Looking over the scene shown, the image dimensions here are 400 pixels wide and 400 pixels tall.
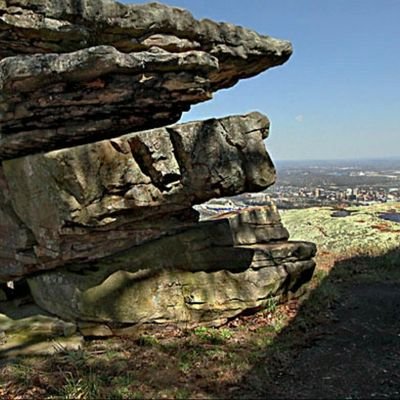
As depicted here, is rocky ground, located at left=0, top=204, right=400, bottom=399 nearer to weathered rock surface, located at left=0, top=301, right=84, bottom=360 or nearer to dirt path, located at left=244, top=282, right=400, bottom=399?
dirt path, located at left=244, top=282, right=400, bottom=399

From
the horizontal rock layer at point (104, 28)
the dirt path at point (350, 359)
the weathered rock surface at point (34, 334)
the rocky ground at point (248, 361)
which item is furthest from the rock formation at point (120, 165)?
the dirt path at point (350, 359)

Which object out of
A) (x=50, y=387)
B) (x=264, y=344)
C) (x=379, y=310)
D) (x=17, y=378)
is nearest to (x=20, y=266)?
(x=17, y=378)

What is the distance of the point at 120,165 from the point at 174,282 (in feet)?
6.44

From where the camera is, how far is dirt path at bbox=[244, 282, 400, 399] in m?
4.45

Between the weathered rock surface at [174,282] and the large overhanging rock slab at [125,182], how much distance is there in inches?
11.2

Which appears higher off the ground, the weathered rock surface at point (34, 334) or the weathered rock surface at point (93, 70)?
the weathered rock surface at point (93, 70)

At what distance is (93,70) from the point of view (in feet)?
17.4

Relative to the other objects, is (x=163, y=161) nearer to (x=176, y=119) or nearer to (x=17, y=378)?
(x=176, y=119)

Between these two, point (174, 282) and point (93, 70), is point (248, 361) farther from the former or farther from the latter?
point (93, 70)

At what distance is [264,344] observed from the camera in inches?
225

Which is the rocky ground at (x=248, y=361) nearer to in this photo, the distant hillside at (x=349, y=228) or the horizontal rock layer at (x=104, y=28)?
the horizontal rock layer at (x=104, y=28)

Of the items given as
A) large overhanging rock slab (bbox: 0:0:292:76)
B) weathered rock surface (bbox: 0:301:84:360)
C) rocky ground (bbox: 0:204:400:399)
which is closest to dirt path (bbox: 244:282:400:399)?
rocky ground (bbox: 0:204:400:399)

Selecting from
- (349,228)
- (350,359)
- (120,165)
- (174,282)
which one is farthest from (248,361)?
(349,228)

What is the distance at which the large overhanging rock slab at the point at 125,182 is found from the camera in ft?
18.2
